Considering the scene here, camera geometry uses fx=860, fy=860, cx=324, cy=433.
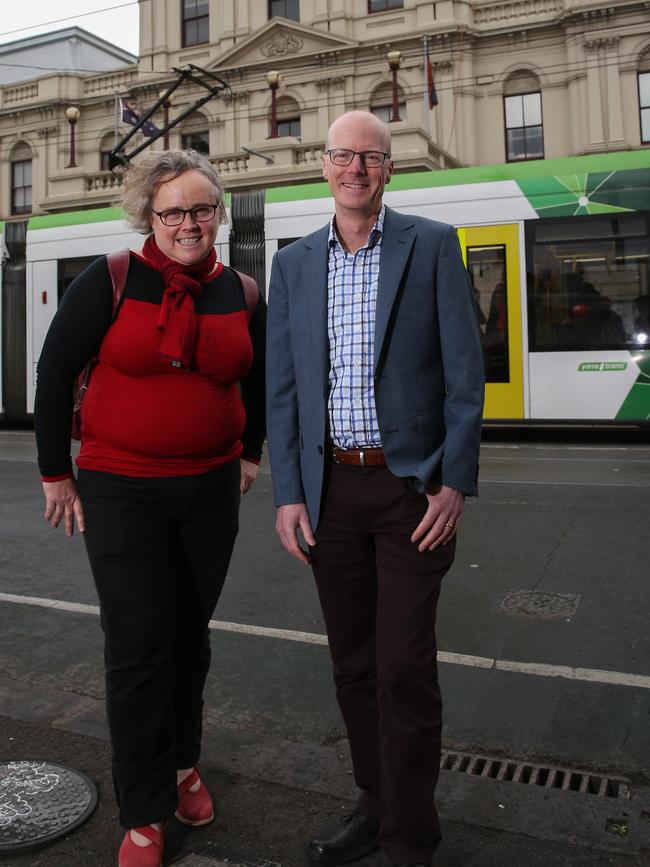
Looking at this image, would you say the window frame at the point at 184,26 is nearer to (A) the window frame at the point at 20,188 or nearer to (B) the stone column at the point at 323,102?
(B) the stone column at the point at 323,102

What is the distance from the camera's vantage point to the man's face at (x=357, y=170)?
2354mm

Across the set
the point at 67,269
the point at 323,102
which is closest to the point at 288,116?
the point at 323,102

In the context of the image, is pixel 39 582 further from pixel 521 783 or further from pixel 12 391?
pixel 12 391

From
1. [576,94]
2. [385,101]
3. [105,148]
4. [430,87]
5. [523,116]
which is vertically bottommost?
[523,116]

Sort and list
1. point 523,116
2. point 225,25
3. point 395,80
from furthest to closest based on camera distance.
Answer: point 225,25, point 523,116, point 395,80

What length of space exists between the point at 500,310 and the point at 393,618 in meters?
10.4

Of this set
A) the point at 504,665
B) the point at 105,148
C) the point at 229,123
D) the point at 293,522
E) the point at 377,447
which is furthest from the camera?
the point at 105,148

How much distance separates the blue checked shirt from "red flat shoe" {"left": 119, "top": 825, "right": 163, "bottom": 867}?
1.23 metres

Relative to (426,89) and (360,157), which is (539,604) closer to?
(360,157)

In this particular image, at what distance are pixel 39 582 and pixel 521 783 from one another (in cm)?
370

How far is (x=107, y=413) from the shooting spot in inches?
99.7

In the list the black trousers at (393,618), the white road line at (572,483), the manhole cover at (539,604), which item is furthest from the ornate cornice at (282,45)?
the black trousers at (393,618)

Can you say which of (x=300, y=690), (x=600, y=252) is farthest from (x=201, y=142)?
(x=300, y=690)

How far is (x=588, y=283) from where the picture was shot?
11.8 m
